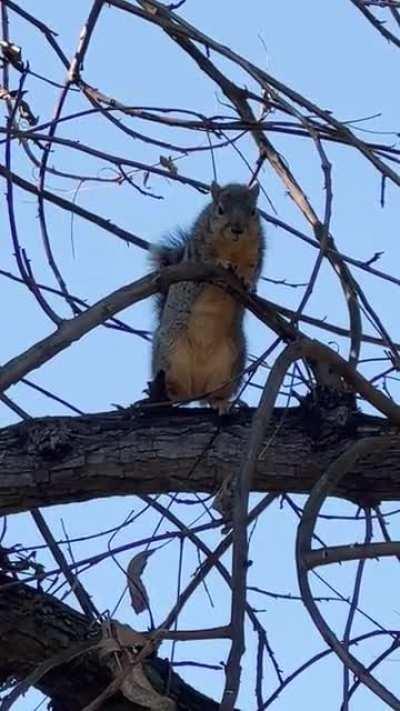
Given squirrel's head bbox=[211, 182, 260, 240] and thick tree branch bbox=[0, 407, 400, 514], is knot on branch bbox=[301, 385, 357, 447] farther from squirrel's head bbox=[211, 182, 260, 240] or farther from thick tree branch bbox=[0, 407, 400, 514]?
squirrel's head bbox=[211, 182, 260, 240]

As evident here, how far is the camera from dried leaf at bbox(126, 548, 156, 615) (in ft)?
8.51

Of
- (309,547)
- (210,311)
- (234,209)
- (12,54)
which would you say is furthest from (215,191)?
(309,547)

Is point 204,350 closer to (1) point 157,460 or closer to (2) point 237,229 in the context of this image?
(2) point 237,229

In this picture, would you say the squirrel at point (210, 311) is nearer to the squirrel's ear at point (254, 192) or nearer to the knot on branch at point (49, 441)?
the squirrel's ear at point (254, 192)

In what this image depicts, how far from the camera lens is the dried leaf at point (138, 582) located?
8.51 feet

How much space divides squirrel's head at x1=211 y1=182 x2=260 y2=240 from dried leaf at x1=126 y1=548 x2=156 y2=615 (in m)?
2.20

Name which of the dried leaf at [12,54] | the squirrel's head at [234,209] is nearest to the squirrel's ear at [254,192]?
the squirrel's head at [234,209]

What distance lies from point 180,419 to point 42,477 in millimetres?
333

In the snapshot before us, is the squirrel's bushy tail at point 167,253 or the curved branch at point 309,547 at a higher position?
the squirrel's bushy tail at point 167,253

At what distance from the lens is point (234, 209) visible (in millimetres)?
4844

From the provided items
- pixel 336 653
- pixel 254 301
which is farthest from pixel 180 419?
pixel 336 653

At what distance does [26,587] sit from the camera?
140 inches

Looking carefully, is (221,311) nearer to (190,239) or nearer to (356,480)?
(190,239)

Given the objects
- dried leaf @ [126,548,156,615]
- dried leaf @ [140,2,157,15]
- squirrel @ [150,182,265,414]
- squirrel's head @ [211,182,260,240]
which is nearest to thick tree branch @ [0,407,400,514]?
dried leaf @ [126,548,156,615]
